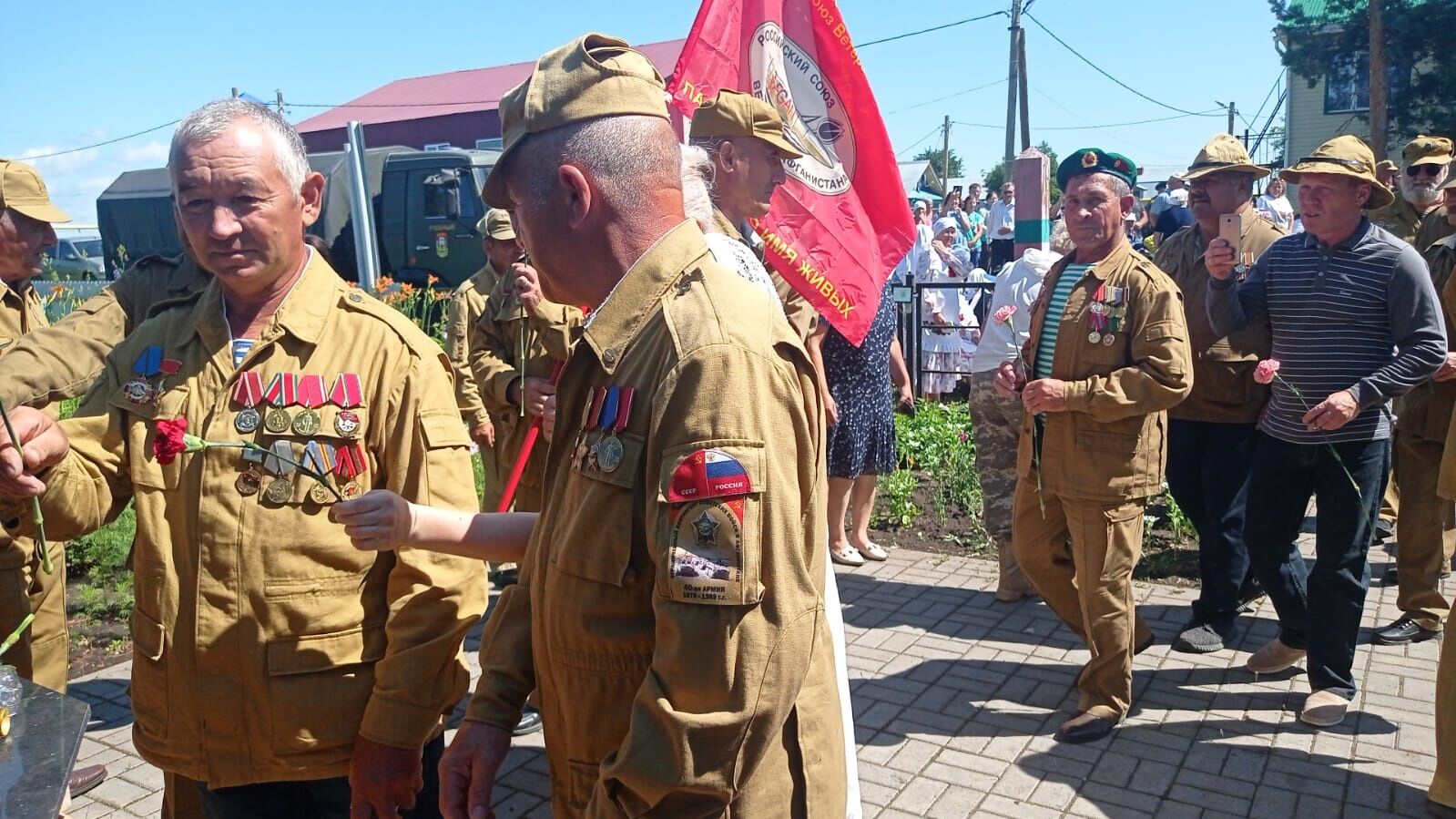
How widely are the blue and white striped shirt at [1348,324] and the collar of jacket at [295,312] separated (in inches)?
153

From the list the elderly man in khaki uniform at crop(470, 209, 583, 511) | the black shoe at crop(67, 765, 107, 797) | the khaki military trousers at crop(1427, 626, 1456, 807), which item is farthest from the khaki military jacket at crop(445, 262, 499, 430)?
the khaki military trousers at crop(1427, 626, 1456, 807)

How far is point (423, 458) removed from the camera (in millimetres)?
2383

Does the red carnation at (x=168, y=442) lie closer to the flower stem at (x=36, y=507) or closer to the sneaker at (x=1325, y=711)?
the flower stem at (x=36, y=507)

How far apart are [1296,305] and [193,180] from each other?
4327mm

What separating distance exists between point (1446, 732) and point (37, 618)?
4933mm

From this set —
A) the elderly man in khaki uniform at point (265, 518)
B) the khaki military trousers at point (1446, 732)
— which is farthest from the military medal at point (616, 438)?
the khaki military trousers at point (1446, 732)

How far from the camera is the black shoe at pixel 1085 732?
4.42 m

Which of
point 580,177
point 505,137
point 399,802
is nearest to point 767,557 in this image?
point 580,177

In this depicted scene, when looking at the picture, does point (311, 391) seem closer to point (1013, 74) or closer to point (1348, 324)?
point (1348, 324)

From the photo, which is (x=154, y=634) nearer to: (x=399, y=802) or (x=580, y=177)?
(x=399, y=802)

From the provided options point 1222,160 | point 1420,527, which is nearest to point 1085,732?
point 1420,527

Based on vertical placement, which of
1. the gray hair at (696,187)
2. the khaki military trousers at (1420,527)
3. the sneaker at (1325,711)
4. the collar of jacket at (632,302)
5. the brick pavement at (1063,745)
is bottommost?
the brick pavement at (1063,745)

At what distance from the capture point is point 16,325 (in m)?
4.05

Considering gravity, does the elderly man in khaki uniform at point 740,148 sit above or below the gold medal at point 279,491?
above
